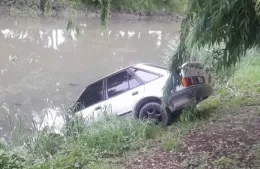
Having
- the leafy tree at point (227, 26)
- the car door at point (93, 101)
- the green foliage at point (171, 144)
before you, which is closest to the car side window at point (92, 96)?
the car door at point (93, 101)

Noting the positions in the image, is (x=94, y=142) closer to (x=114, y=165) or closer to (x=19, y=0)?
(x=114, y=165)

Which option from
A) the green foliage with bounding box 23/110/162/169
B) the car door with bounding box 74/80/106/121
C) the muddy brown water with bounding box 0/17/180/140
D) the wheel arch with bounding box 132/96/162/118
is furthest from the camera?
the muddy brown water with bounding box 0/17/180/140

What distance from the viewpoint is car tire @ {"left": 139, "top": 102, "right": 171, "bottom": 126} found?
8023mm

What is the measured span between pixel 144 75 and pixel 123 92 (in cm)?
57

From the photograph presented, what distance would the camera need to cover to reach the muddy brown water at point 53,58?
12875 millimetres

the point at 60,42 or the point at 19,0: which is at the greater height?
the point at 19,0

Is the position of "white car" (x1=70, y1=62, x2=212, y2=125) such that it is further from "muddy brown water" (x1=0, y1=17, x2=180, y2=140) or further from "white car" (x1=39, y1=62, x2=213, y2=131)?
"muddy brown water" (x1=0, y1=17, x2=180, y2=140)

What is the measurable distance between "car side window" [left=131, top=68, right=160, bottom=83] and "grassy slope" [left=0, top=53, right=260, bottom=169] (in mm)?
1149

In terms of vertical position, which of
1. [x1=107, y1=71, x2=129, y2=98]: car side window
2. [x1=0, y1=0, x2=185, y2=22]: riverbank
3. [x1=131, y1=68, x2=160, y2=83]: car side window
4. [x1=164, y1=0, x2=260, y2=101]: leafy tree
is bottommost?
[x1=107, y1=71, x2=129, y2=98]: car side window

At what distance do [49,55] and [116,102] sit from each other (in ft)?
44.5

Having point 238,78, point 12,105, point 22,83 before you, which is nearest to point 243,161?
point 238,78

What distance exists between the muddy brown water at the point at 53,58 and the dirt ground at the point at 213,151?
196 centimetres

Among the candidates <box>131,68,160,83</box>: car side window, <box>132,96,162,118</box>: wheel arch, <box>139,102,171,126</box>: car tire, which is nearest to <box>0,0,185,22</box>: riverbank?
<box>131,68,160,83</box>: car side window

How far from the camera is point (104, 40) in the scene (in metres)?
27.8
